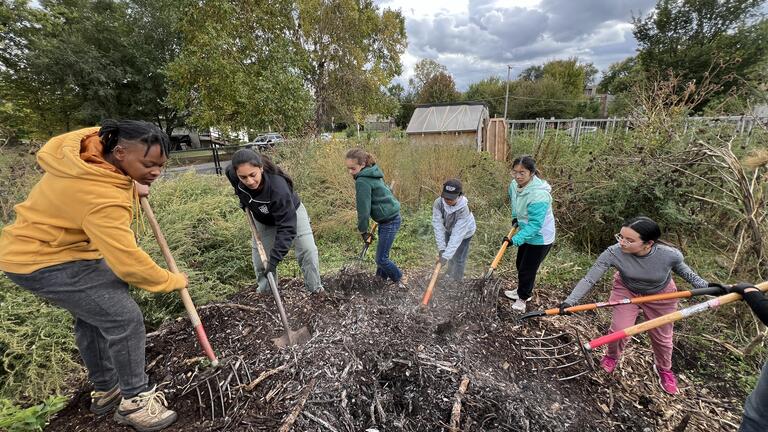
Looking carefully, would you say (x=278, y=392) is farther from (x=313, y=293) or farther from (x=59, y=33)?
(x=59, y=33)

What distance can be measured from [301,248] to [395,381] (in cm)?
141

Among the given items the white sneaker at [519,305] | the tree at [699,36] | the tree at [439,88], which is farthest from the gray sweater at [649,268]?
the tree at [439,88]

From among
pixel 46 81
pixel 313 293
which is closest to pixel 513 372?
pixel 313 293

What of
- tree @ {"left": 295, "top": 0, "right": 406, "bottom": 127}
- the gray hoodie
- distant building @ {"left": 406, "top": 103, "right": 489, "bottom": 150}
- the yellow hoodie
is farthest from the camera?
tree @ {"left": 295, "top": 0, "right": 406, "bottom": 127}

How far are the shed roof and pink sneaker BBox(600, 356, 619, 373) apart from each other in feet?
26.1

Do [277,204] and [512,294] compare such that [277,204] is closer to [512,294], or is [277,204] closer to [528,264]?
[528,264]

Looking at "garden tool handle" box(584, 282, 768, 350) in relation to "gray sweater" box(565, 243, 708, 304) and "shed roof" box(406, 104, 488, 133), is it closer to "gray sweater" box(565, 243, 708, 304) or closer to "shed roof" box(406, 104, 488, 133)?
"gray sweater" box(565, 243, 708, 304)

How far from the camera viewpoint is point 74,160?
1460 mm

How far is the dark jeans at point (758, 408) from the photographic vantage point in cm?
153

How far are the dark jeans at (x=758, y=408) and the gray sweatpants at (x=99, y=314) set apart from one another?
10.1ft

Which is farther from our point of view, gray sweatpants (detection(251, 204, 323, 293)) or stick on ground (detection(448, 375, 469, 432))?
gray sweatpants (detection(251, 204, 323, 293))

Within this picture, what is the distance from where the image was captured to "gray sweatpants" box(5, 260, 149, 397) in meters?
1.61

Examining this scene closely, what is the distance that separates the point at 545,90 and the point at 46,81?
1537 inches

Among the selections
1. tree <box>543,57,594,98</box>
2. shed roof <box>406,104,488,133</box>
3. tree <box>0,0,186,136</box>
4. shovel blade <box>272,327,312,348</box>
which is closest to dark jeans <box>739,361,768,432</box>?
A: shovel blade <box>272,327,312,348</box>
